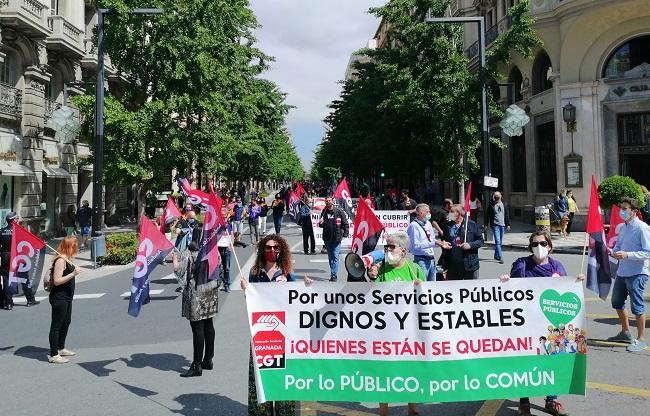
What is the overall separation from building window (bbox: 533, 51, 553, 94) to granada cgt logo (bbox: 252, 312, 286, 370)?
957 inches

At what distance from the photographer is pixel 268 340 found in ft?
14.1

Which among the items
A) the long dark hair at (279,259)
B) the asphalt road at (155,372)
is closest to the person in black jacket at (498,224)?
the asphalt road at (155,372)

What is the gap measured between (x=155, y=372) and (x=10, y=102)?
17979 mm

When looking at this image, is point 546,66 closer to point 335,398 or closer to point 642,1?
point 642,1

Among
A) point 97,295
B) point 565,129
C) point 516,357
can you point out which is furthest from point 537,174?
point 516,357

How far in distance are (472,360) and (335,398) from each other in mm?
1177

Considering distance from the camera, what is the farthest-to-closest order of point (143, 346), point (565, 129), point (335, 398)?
point (565, 129) < point (143, 346) < point (335, 398)

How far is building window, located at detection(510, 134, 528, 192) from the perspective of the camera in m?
27.6

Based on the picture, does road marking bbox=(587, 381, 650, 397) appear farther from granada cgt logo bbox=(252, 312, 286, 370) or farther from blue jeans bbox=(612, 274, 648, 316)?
granada cgt logo bbox=(252, 312, 286, 370)

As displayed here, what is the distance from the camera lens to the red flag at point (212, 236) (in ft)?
19.5

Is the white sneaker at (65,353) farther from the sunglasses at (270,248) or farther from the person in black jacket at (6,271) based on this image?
the person in black jacket at (6,271)

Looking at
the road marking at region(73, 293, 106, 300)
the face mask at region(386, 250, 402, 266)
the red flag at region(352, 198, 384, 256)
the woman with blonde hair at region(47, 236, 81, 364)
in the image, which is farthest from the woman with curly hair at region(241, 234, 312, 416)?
the road marking at region(73, 293, 106, 300)

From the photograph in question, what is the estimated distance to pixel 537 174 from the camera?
2586 cm

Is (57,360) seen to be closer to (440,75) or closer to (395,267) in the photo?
(395,267)
